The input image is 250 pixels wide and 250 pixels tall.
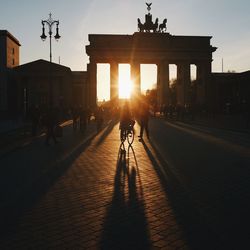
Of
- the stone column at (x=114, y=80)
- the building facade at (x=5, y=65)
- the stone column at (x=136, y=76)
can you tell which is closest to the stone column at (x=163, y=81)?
the stone column at (x=136, y=76)

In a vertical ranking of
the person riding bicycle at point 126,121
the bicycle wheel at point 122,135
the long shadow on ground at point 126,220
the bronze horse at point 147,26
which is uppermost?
the bronze horse at point 147,26

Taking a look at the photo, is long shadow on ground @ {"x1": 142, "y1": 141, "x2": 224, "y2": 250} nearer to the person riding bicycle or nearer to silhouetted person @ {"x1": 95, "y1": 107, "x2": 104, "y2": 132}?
the person riding bicycle

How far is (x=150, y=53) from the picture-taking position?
3022 inches

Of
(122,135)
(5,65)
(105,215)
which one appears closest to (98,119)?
(122,135)

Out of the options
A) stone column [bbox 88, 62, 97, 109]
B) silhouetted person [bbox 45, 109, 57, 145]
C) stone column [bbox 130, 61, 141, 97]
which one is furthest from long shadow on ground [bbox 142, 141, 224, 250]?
stone column [bbox 130, 61, 141, 97]

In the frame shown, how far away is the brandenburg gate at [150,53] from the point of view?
74812 mm

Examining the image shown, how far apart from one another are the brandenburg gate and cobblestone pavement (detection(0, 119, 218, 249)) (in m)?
65.1

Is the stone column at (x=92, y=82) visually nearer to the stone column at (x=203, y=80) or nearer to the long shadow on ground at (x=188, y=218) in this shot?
Answer: the stone column at (x=203, y=80)

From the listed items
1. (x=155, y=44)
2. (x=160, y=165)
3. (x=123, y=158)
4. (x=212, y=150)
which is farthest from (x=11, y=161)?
(x=155, y=44)

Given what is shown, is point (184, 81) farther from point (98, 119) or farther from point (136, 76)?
point (98, 119)

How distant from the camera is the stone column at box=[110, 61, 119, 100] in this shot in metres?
78.8

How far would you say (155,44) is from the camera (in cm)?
7681

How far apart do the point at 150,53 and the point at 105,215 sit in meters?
71.5

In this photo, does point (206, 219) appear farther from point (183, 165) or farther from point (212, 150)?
point (212, 150)
